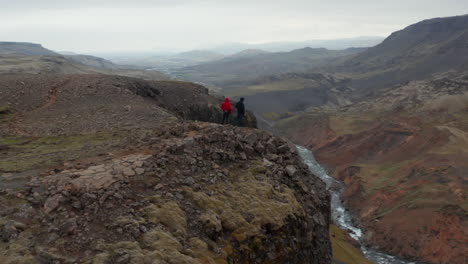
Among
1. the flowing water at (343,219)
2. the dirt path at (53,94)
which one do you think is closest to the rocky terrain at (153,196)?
the dirt path at (53,94)

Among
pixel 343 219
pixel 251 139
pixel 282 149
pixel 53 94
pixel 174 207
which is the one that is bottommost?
pixel 343 219

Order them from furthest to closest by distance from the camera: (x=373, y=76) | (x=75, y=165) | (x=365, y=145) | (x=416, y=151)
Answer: (x=373, y=76)
(x=365, y=145)
(x=416, y=151)
(x=75, y=165)

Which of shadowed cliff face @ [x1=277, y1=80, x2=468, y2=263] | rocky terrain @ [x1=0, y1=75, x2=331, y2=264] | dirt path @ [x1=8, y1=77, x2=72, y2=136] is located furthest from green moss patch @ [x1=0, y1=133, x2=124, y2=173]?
shadowed cliff face @ [x1=277, y1=80, x2=468, y2=263]

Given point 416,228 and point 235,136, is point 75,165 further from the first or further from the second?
point 416,228

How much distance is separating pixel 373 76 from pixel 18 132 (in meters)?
182

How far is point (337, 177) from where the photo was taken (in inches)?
2499

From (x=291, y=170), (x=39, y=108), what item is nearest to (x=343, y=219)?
(x=291, y=170)

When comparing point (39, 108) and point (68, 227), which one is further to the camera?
point (39, 108)

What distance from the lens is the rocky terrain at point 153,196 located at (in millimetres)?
8727

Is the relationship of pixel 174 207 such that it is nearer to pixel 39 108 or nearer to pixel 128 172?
pixel 128 172

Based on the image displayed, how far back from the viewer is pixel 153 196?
10.9 m

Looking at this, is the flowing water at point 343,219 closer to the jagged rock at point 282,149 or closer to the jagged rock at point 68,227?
the jagged rock at point 282,149

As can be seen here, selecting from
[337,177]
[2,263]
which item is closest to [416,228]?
[337,177]

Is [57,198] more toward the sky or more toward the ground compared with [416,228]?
more toward the sky
